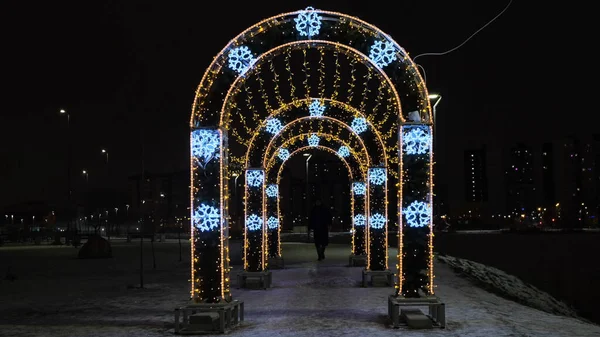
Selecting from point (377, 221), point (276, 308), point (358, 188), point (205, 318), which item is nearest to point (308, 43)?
point (205, 318)

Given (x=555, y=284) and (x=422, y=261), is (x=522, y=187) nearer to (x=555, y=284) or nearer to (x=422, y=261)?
(x=555, y=284)

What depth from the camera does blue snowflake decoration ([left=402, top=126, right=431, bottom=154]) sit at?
11.3m

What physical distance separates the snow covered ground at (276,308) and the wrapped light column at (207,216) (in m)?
0.79

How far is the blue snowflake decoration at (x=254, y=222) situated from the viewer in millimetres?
18391

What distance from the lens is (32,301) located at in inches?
577

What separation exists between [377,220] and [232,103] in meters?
7.83

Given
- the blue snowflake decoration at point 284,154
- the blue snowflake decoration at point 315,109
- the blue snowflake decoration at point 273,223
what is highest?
the blue snowflake decoration at point 315,109

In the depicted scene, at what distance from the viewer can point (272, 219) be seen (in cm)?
2198

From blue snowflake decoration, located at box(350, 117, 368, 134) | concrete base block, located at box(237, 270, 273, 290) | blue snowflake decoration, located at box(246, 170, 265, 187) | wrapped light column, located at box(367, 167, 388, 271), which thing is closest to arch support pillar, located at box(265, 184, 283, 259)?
blue snowflake decoration, located at box(246, 170, 265, 187)

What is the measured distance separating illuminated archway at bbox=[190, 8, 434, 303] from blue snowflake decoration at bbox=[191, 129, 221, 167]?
0.02 m

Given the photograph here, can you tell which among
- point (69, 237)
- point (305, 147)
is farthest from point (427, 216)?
point (69, 237)

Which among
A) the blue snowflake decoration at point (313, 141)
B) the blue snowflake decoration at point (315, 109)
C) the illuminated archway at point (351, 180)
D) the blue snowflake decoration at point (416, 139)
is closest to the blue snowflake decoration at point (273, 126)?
the blue snowflake decoration at point (315, 109)

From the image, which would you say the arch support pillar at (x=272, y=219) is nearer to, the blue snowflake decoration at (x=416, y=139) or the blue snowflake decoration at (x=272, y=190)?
the blue snowflake decoration at (x=272, y=190)

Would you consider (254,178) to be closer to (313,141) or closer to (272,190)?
(272,190)
